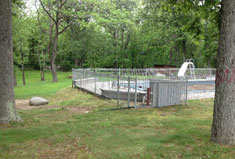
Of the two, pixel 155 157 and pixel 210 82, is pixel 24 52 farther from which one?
pixel 155 157

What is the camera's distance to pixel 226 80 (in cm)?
498

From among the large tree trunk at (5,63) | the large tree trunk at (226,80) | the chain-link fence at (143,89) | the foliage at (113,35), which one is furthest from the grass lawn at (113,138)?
the foliage at (113,35)

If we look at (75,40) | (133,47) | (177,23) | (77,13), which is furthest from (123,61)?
(77,13)

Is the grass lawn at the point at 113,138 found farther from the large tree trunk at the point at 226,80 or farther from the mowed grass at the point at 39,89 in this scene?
the mowed grass at the point at 39,89

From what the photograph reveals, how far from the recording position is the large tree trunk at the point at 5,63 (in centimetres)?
664

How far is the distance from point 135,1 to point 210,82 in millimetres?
30528

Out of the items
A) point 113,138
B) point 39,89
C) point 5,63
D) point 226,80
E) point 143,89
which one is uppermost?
point 5,63

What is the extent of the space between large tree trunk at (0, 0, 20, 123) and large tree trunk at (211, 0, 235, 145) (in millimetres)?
5970

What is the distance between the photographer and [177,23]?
30.0 m

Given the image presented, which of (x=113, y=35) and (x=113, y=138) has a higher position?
(x=113, y=35)

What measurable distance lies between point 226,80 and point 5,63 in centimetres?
619

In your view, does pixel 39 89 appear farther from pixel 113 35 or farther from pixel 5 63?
pixel 113 35

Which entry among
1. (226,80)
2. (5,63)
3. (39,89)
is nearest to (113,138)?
(226,80)

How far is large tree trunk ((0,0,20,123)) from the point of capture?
6.64m
